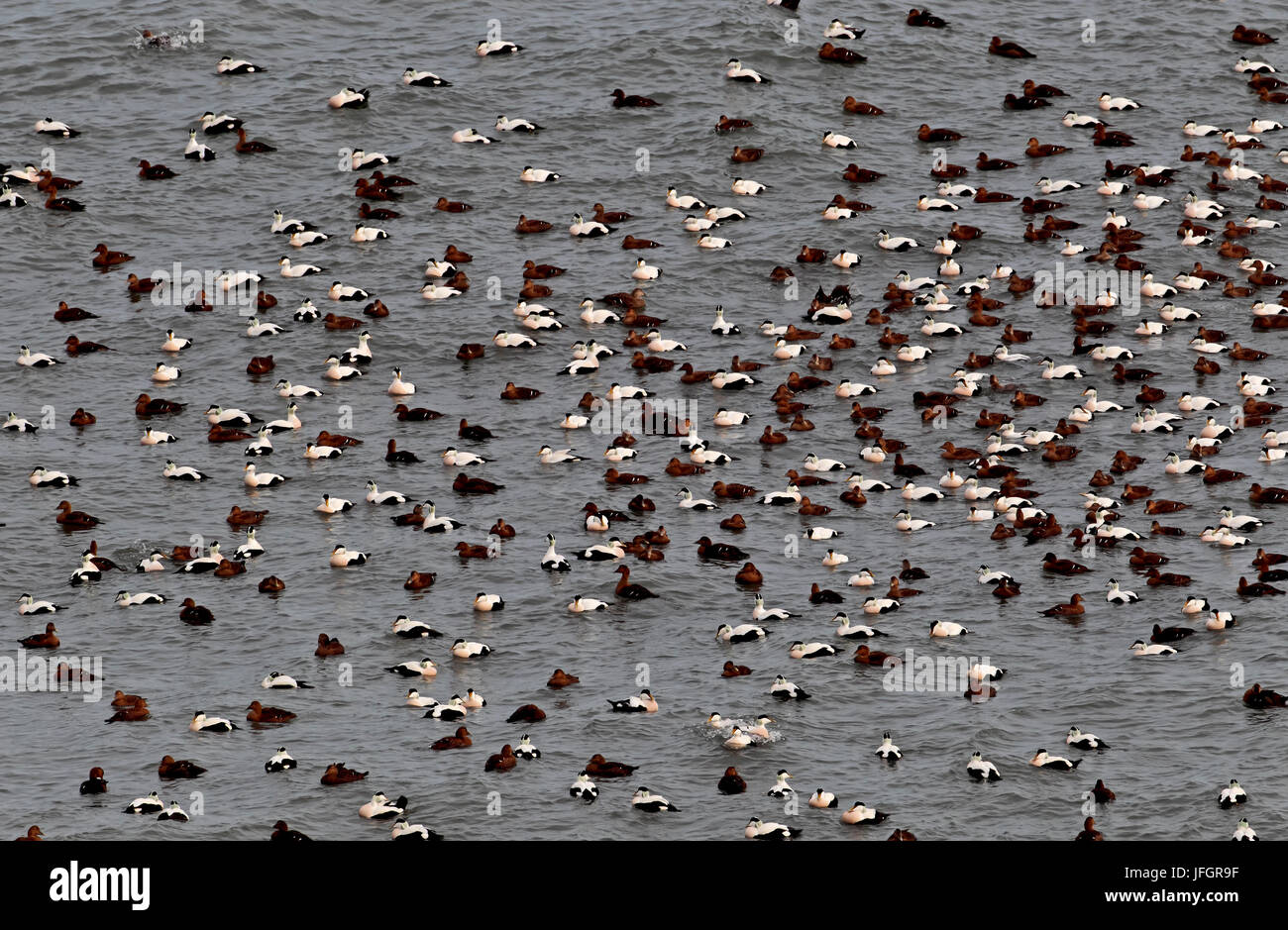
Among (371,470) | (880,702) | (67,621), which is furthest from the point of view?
(371,470)

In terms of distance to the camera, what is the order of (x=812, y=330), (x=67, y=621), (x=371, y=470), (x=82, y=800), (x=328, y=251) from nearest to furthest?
(x=82, y=800), (x=67, y=621), (x=371, y=470), (x=812, y=330), (x=328, y=251)

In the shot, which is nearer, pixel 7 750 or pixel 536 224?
pixel 7 750

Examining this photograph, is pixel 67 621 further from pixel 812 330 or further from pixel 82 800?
pixel 812 330

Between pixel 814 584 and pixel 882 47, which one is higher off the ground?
pixel 882 47

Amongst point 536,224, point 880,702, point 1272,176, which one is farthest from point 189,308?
point 1272,176

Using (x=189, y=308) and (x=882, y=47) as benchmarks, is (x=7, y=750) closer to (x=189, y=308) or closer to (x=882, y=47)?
(x=189, y=308)

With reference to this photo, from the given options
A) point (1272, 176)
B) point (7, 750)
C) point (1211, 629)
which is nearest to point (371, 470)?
point (7, 750)
